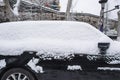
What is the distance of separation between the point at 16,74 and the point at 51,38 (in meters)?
1.04

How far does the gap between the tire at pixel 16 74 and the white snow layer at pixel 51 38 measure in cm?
35

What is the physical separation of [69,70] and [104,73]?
712 millimetres

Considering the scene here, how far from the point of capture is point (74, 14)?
29562 millimetres

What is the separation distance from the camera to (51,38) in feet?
25.0

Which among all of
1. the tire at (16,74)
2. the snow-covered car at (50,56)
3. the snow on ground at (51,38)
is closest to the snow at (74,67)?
the snow-covered car at (50,56)

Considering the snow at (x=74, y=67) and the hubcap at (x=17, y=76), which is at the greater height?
the snow at (x=74, y=67)

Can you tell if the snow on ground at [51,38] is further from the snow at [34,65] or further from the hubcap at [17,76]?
the hubcap at [17,76]

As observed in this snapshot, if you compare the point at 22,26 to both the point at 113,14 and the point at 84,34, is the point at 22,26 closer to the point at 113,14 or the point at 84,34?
the point at 84,34

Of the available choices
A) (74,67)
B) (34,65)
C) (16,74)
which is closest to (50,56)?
(34,65)

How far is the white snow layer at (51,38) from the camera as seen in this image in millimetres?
7445

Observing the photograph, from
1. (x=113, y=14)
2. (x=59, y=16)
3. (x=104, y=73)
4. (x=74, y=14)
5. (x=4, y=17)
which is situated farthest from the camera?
(x=113, y=14)

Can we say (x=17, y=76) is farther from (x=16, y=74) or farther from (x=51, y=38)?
(x=51, y=38)

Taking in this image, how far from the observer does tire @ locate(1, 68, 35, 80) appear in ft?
24.3

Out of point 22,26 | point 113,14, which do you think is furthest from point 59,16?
point 22,26
